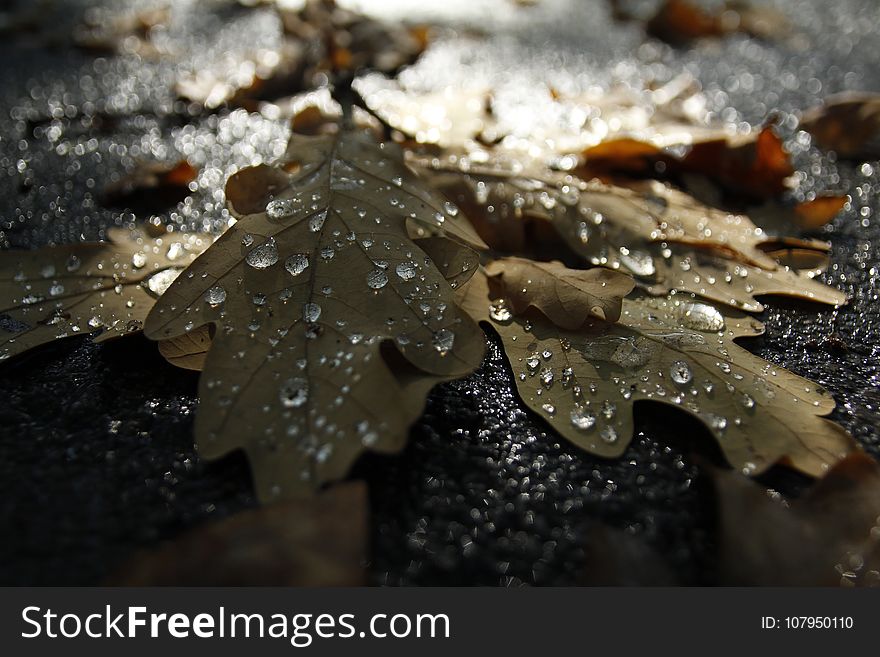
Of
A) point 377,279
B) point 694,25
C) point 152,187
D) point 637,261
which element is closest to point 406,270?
point 377,279

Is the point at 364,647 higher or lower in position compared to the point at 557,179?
lower

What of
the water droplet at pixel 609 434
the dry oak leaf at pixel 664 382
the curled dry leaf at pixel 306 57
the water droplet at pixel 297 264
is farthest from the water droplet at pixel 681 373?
the curled dry leaf at pixel 306 57

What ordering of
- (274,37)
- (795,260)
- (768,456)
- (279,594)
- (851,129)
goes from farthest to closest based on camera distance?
(274,37), (851,129), (795,260), (768,456), (279,594)

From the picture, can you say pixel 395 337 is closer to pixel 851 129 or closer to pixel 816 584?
pixel 816 584

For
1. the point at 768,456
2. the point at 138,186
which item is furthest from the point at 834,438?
the point at 138,186

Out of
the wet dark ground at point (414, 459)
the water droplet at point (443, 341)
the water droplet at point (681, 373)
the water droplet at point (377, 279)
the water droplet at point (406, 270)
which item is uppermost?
the water droplet at point (406, 270)

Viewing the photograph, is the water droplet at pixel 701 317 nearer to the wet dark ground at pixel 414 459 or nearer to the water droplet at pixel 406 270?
the wet dark ground at pixel 414 459
